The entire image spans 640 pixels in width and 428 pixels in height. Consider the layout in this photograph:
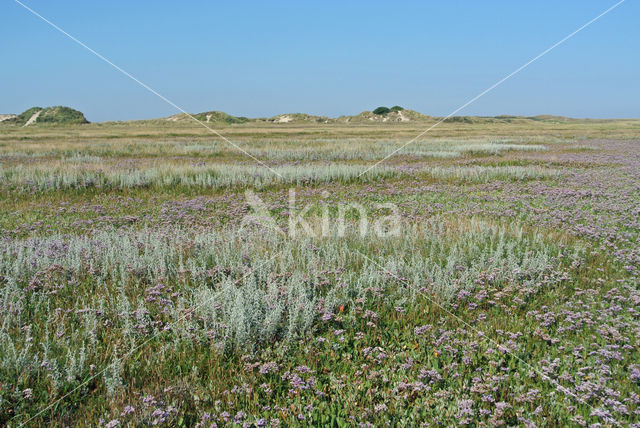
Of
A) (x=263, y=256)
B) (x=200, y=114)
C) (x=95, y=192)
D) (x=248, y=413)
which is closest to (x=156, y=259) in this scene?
(x=263, y=256)

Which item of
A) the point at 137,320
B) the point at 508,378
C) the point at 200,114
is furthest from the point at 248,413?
the point at 200,114

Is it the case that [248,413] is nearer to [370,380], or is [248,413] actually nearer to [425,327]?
[370,380]

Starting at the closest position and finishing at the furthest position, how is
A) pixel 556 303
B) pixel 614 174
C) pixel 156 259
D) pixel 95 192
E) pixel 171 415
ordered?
pixel 171 415 < pixel 556 303 < pixel 156 259 < pixel 95 192 < pixel 614 174

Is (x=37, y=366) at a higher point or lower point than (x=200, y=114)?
lower

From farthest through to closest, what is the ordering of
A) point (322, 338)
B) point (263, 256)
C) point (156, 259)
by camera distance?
point (263, 256)
point (156, 259)
point (322, 338)

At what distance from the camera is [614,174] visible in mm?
18172

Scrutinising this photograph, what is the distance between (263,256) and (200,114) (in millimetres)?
153130

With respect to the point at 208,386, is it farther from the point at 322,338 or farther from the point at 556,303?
the point at 556,303

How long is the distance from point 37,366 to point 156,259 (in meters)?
2.78

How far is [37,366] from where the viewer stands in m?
3.49

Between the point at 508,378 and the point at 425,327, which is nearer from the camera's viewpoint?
the point at 508,378

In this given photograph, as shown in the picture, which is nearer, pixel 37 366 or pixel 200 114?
pixel 37 366

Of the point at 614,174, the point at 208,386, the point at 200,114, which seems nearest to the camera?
the point at 208,386

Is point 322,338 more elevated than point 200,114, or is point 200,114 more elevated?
point 200,114
